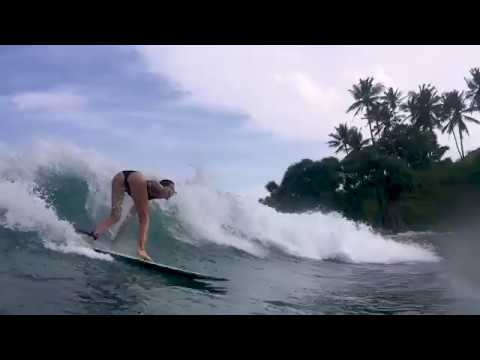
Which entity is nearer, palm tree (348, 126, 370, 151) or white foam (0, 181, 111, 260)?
white foam (0, 181, 111, 260)

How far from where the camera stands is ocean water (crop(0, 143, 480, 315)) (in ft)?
14.0

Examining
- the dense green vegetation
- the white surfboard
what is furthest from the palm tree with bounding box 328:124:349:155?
the white surfboard

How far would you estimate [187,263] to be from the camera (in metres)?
6.01

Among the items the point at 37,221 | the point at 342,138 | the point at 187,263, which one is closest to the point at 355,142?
the point at 342,138

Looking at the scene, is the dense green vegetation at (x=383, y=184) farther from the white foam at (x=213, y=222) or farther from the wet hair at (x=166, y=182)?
the wet hair at (x=166, y=182)

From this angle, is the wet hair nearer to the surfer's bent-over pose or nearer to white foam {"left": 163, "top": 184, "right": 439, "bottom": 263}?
the surfer's bent-over pose

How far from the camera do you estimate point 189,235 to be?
7.24m

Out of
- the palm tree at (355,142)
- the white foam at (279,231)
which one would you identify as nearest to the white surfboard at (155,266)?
the white foam at (279,231)

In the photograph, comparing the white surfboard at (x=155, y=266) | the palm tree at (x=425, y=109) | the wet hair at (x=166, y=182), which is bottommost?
the white surfboard at (x=155, y=266)

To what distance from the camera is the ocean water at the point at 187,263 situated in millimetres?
4266

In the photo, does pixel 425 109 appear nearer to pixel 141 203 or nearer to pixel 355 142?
pixel 355 142
